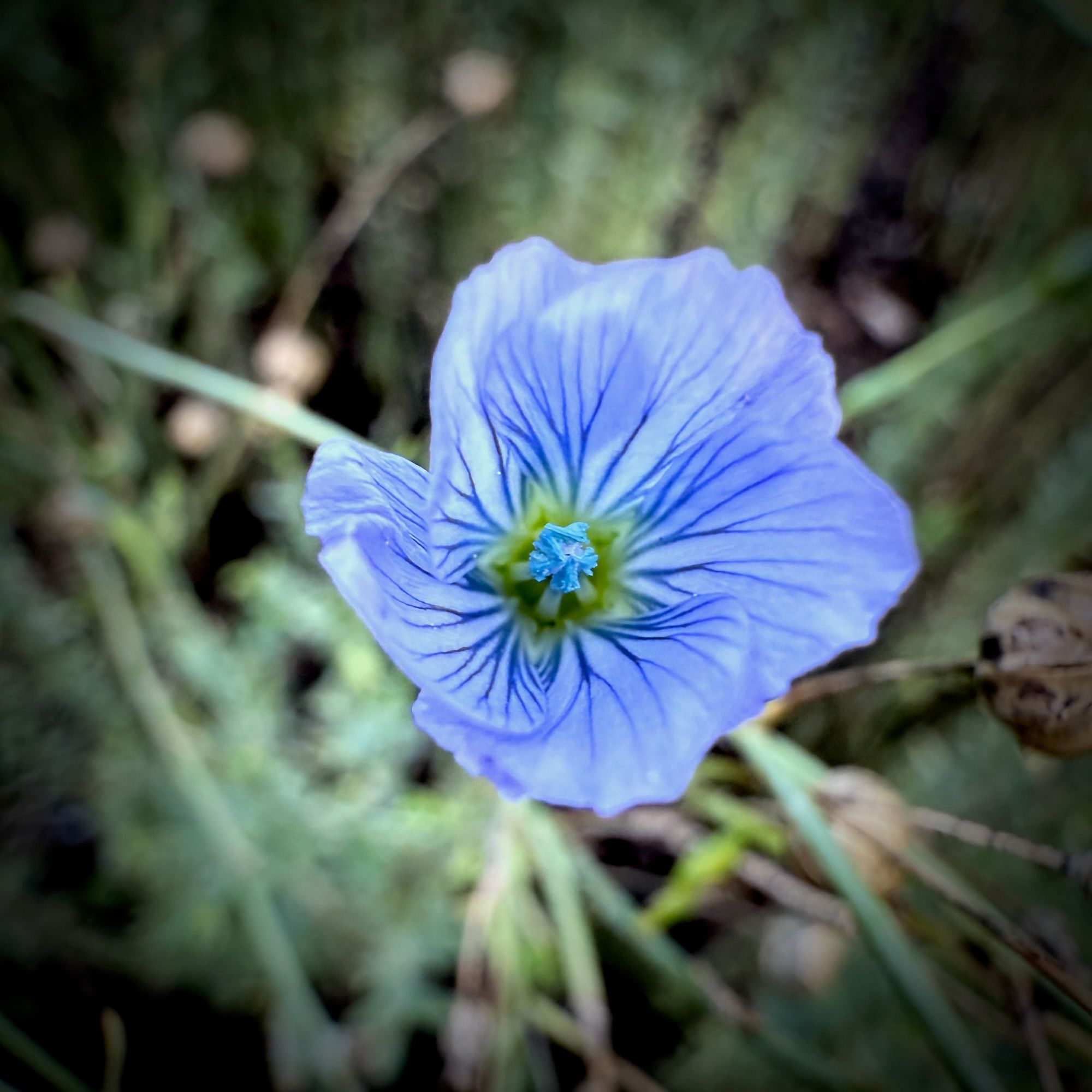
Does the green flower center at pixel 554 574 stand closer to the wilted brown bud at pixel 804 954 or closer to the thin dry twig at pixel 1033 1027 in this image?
the thin dry twig at pixel 1033 1027

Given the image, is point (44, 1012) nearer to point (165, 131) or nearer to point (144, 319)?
point (144, 319)

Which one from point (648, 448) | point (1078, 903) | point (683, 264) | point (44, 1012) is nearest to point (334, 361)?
point (648, 448)

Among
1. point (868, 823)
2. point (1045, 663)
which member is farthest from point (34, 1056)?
point (1045, 663)

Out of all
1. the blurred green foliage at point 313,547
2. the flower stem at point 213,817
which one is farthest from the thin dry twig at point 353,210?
the flower stem at point 213,817

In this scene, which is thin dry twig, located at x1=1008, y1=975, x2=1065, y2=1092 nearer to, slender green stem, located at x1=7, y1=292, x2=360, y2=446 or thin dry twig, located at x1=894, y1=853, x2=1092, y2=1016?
thin dry twig, located at x1=894, y1=853, x2=1092, y2=1016

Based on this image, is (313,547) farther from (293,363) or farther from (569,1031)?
(569,1031)
